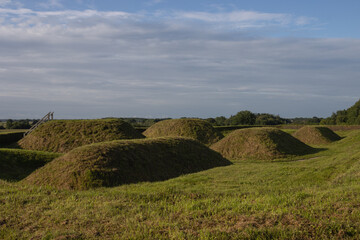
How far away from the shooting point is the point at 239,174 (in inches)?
575

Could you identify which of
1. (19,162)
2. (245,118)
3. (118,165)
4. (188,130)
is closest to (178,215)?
(118,165)

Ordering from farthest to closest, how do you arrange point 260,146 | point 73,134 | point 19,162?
point 73,134, point 260,146, point 19,162

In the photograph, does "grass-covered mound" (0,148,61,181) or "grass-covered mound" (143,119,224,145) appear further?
"grass-covered mound" (143,119,224,145)

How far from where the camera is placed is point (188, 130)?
39031 mm

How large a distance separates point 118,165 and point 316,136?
35.3 m

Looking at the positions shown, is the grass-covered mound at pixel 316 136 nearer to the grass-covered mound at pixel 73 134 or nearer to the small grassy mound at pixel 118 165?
the grass-covered mound at pixel 73 134

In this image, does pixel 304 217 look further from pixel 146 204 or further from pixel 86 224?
pixel 86 224

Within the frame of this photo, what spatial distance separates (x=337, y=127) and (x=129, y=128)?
133 feet

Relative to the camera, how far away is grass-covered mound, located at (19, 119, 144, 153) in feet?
93.0

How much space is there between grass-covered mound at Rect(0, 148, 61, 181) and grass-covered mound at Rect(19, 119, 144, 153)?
7100 millimetres

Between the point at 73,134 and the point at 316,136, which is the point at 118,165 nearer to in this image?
the point at 73,134

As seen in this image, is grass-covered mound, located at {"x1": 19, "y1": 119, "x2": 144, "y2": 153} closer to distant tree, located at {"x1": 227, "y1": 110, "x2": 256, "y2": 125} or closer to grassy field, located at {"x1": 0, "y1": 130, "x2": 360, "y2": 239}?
grassy field, located at {"x1": 0, "y1": 130, "x2": 360, "y2": 239}

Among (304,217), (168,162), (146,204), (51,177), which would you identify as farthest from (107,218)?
(168,162)

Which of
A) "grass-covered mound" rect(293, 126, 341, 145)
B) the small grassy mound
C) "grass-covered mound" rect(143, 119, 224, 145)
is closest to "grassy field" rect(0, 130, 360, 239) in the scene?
the small grassy mound
